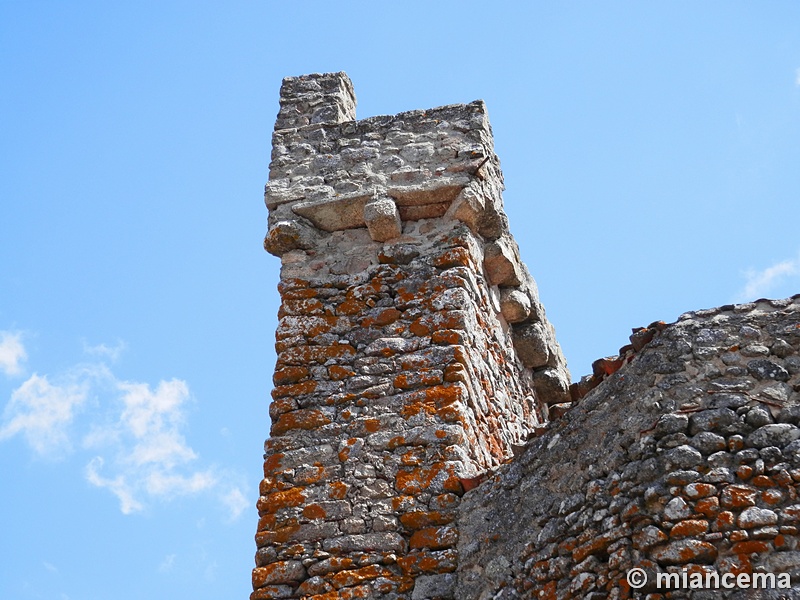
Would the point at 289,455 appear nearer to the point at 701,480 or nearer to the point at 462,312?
the point at 462,312

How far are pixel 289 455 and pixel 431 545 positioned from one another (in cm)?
97

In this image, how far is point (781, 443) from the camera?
421 cm

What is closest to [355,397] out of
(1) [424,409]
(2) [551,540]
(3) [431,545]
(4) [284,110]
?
(1) [424,409]

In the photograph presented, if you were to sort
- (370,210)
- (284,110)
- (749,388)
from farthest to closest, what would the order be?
(284,110)
(370,210)
(749,388)

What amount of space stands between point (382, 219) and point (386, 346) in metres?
0.83

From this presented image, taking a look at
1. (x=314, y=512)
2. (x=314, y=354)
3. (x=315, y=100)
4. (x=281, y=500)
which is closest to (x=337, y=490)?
(x=314, y=512)

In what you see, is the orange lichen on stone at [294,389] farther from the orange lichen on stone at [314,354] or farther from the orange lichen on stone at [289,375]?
the orange lichen on stone at [314,354]

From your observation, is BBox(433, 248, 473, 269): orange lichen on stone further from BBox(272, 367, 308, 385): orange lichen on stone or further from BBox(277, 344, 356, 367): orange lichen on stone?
BBox(272, 367, 308, 385): orange lichen on stone

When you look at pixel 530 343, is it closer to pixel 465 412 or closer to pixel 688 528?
pixel 465 412

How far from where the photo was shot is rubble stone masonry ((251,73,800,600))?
167 inches

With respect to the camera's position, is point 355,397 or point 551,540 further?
point 355,397

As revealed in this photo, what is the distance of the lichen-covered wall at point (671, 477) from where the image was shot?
4.05 m

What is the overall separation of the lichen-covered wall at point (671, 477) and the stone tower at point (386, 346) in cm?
56

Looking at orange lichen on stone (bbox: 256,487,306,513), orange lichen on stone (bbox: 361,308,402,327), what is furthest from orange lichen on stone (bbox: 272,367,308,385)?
orange lichen on stone (bbox: 256,487,306,513)
